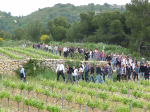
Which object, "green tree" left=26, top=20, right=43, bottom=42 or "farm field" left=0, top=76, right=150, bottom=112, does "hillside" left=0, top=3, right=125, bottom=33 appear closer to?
"green tree" left=26, top=20, right=43, bottom=42

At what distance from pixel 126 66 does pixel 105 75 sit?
5.49 feet

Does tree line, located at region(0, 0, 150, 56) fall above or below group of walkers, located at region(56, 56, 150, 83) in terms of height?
above

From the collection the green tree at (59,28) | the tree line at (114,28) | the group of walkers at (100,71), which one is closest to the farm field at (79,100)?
the group of walkers at (100,71)

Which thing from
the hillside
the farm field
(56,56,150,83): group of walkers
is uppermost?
the hillside

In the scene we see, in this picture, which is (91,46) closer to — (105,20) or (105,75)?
(105,20)

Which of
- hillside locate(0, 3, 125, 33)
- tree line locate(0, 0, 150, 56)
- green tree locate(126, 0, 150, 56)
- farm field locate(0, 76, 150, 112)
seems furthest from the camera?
hillside locate(0, 3, 125, 33)

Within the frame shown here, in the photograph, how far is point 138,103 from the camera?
10180mm

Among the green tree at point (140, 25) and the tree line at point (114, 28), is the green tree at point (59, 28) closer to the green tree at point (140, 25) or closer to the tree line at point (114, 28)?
the tree line at point (114, 28)

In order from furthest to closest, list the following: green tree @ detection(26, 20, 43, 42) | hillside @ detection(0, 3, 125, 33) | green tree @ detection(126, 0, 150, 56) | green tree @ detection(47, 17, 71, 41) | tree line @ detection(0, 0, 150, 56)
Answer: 1. hillside @ detection(0, 3, 125, 33)
2. green tree @ detection(47, 17, 71, 41)
3. green tree @ detection(26, 20, 43, 42)
4. tree line @ detection(0, 0, 150, 56)
5. green tree @ detection(126, 0, 150, 56)

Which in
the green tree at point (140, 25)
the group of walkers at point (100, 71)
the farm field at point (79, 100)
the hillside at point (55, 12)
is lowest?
the farm field at point (79, 100)

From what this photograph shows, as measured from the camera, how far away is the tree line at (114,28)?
95.1ft

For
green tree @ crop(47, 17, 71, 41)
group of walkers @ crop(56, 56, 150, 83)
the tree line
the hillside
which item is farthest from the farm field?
the hillside

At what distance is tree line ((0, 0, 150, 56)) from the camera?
1141 inches

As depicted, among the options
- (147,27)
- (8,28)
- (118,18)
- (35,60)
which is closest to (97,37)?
(118,18)
